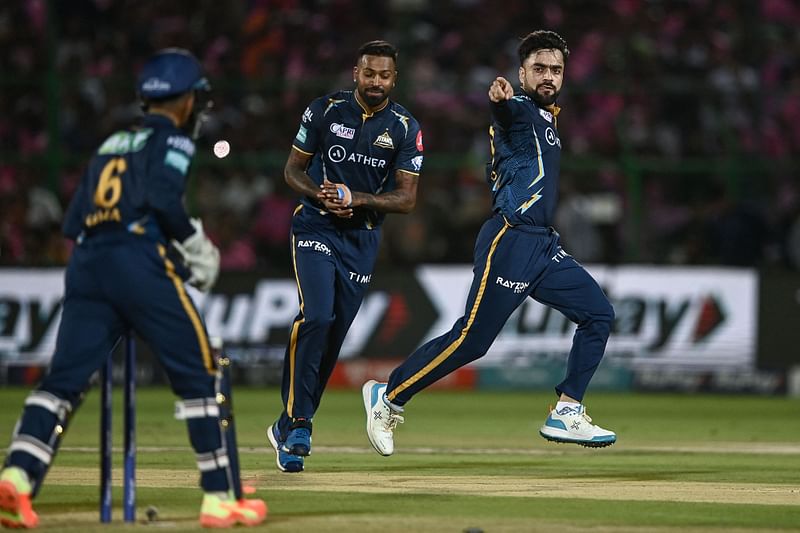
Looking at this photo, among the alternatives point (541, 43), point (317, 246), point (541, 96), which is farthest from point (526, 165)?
point (317, 246)

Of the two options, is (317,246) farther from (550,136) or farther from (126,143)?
(126,143)

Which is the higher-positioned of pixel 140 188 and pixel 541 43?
pixel 541 43

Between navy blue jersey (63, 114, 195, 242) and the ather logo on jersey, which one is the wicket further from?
the ather logo on jersey

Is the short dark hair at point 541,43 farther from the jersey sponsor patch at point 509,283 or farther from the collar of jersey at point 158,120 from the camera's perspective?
the collar of jersey at point 158,120

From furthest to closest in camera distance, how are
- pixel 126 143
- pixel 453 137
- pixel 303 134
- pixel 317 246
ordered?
pixel 453 137 < pixel 303 134 < pixel 317 246 < pixel 126 143

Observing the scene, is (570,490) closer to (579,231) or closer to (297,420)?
(297,420)

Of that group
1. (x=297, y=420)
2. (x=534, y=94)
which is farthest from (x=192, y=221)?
(x=534, y=94)

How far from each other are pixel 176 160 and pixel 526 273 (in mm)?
3257

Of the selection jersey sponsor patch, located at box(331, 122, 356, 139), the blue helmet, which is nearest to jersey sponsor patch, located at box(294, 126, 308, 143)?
jersey sponsor patch, located at box(331, 122, 356, 139)

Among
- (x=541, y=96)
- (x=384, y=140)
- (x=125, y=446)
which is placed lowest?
(x=125, y=446)

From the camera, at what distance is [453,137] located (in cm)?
1805

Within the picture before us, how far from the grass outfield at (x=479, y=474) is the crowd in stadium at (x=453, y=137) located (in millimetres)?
3019

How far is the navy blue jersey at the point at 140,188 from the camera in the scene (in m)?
6.26

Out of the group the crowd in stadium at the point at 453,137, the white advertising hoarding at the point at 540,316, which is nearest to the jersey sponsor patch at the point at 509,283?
the white advertising hoarding at the point at 540,316
